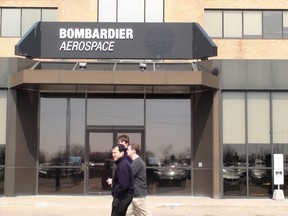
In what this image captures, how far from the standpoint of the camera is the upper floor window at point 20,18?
22266 mm

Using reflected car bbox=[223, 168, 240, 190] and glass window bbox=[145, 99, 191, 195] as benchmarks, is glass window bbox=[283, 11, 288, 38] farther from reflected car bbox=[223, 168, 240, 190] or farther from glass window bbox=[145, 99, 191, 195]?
reflected car bbox=[223, 168, 240, 190]

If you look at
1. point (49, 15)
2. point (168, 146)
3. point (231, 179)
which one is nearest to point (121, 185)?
point (231, 179)

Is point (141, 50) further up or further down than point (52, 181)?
further up

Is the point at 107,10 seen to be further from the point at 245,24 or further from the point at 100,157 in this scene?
the point at 100,157

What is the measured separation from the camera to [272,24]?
2230 cm

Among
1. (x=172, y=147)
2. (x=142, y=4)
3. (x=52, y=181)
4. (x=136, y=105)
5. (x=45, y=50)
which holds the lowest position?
(x=52, y=181)

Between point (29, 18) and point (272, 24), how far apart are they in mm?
10096

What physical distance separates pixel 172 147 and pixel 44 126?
185 inches

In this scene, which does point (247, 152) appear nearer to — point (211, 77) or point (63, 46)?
point (211, 77)

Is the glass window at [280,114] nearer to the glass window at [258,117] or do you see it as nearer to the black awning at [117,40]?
the glass window at [258,117]

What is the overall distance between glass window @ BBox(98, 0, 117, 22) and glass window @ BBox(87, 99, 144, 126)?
12.7 ft

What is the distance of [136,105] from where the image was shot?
19.8 metres

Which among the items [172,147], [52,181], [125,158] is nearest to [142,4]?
[172,147]

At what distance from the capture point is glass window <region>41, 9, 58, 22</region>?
22.1 meters
